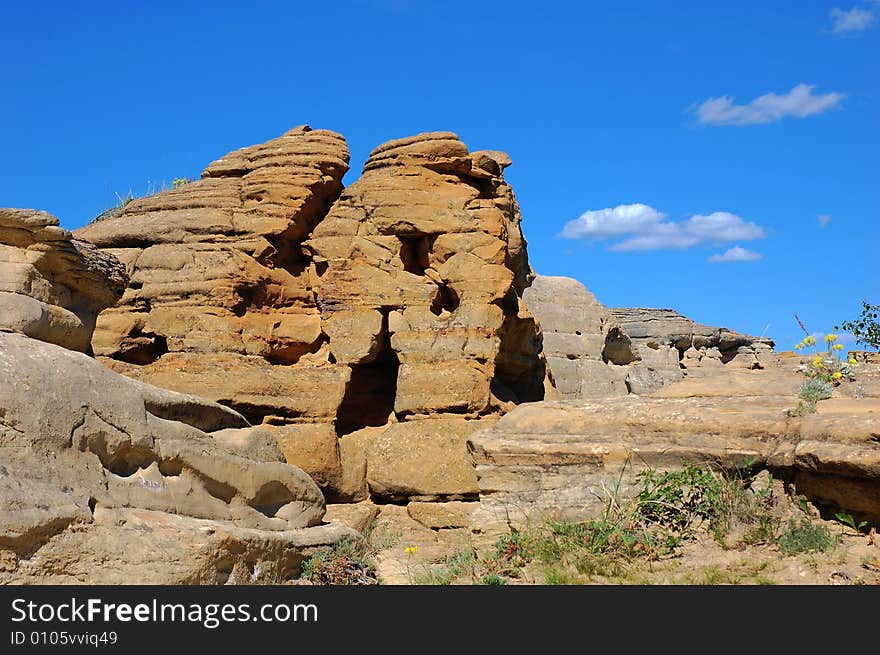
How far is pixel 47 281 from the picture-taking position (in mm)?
8273

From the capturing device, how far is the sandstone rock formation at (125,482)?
18.2 ft

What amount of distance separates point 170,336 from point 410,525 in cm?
398

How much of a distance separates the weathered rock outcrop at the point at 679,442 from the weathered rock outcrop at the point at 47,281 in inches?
141

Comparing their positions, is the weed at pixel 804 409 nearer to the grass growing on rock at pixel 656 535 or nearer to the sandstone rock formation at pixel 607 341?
the grass growing on rock at pixel 656 535

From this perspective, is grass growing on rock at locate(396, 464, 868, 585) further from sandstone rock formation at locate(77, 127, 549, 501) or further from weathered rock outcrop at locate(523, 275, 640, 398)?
weathered rock outcrop at locate(523, 275, 640, 398)

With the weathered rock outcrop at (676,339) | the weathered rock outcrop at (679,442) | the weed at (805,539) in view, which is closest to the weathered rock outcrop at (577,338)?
the weathered rock outcrop at (676,339)

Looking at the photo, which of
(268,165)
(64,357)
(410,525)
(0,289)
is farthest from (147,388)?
(268,165)

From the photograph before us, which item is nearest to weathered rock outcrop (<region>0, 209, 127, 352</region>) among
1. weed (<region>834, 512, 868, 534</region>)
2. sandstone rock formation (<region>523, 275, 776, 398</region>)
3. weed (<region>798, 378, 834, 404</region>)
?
weed (<region>798, 378, 834, 404</region>)

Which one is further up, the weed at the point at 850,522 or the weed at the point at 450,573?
the weed at the point at 850,522

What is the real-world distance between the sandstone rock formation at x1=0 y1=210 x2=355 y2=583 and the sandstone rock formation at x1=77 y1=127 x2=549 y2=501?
4.02 m

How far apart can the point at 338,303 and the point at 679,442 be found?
6497mm

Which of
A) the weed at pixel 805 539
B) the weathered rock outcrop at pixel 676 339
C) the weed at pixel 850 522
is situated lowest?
the weed at pixel 805 539

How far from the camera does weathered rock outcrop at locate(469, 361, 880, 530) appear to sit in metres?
6.38

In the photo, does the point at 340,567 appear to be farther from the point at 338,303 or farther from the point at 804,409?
the point at 338,303
